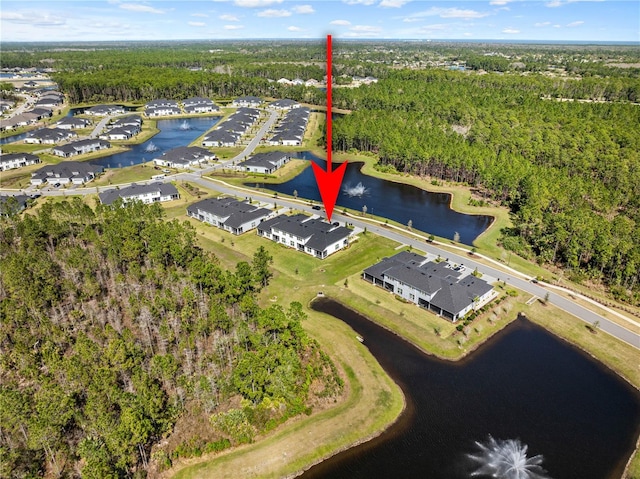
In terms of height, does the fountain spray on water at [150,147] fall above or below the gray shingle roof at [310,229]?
above

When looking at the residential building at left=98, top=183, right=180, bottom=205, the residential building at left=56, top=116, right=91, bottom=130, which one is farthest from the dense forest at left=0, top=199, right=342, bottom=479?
the residential building at left=56, top=116, right=91, bottom=130

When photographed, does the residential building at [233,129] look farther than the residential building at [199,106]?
No

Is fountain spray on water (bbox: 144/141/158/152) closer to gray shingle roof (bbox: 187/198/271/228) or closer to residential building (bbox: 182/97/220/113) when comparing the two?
residential building (bbox: 182/97/220/113)

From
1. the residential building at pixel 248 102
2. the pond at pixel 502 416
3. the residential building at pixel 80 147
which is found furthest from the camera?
the residential building at pixel 248 102

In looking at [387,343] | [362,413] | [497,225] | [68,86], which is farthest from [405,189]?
[68,86]

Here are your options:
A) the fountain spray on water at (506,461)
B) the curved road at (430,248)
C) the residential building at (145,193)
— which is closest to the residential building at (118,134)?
the curved road at (430,248)

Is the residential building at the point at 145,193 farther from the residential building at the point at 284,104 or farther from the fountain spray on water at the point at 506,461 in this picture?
the residential building at the point at 284,104
